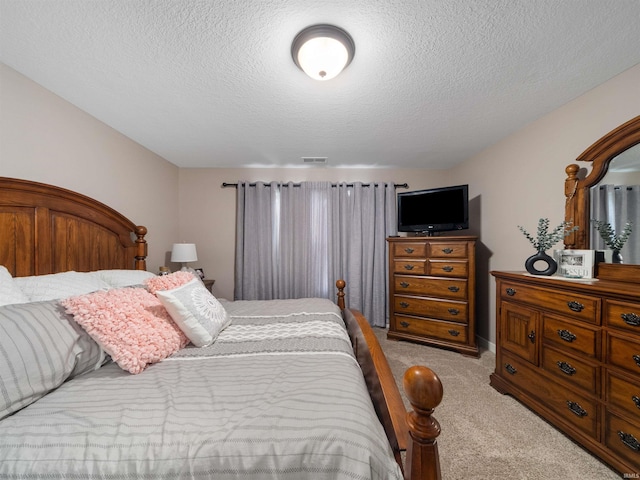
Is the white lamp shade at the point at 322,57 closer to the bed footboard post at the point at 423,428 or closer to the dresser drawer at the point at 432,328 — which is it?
the bed footboard post at the point at 423,428

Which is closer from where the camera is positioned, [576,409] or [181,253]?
[576,409]

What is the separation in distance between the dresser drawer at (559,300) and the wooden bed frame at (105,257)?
3.88ft

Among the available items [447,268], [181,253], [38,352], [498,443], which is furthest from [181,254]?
[498,443]

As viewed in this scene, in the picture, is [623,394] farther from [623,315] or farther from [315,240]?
[315,240]

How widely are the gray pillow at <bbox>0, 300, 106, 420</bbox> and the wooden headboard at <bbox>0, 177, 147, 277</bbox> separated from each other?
30.5 inches

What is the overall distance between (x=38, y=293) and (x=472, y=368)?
10.9ft

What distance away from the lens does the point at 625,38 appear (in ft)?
4.43

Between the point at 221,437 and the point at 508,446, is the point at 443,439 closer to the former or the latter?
the point at 508,446

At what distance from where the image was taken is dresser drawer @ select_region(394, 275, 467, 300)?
2785 millimetres

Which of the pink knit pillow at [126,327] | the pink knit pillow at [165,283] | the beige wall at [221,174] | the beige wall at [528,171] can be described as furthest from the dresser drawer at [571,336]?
the pink knit pillow at [165,283]

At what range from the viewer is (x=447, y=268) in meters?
2.84

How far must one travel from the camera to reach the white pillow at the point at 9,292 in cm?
111

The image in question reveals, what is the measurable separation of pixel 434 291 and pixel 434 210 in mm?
1017

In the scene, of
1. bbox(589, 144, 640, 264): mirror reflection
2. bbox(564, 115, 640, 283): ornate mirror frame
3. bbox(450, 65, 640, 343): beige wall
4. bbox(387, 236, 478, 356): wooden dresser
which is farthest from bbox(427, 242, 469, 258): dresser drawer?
bbox(589, 144, 640, 264): mirror reflection
